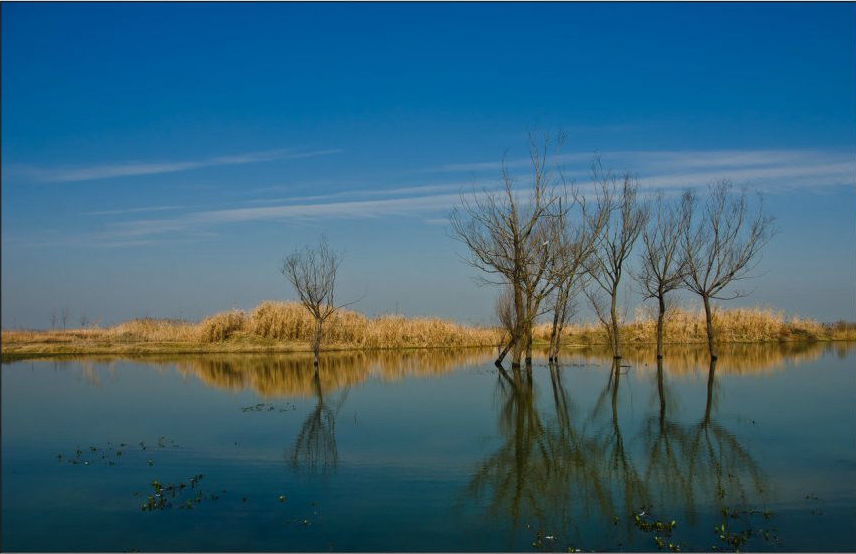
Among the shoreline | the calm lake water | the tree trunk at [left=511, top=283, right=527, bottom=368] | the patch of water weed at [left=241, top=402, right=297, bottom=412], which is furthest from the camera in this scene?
the shoreline

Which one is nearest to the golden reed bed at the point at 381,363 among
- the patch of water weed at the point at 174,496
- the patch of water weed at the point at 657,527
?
the patch of water weed at the point at 174,496

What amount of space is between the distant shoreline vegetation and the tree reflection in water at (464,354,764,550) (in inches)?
996

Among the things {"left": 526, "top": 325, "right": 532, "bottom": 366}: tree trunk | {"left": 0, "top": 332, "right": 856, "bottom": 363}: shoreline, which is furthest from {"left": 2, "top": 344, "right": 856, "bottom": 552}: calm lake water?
{"left": 0, "top": 332, "right": 856, "bottom": 363}: shoreline

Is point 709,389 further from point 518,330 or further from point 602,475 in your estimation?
point 602,475

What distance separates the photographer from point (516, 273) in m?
25.2

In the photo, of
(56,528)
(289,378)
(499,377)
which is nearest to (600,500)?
(56,528)

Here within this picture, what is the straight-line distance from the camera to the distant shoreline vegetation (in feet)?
133

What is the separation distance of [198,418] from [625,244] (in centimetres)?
2020

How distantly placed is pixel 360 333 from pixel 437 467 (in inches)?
1233

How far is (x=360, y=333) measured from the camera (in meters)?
41.8

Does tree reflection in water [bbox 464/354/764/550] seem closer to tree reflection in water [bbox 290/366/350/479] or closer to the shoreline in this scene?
tree reflection in water [bbox 290/366/350/479]

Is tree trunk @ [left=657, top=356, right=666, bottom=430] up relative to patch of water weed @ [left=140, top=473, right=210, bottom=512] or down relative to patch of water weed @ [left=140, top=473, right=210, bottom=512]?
up

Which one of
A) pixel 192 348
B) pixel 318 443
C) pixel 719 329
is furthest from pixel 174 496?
pixel 719 329

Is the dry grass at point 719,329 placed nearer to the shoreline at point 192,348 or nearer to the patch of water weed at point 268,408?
the shoreline at point 192,348
